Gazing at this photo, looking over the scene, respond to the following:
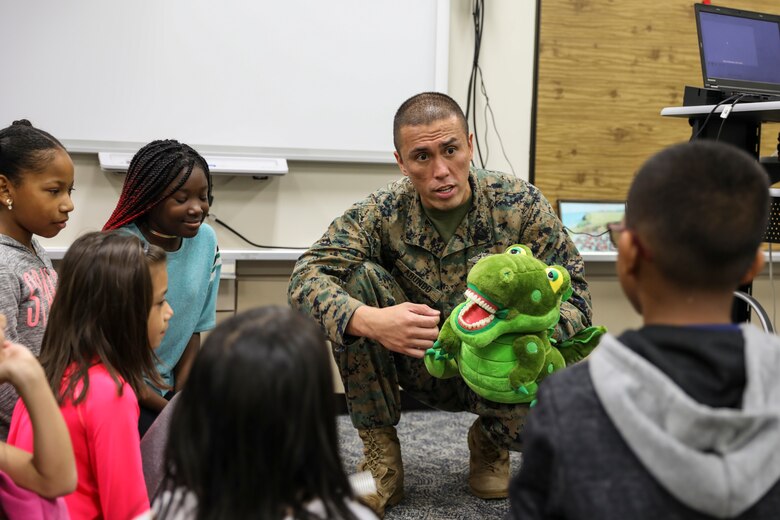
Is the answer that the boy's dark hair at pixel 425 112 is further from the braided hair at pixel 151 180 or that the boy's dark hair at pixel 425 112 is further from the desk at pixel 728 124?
the desk at pixel 728 124

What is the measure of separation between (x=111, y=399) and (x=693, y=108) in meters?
1.78

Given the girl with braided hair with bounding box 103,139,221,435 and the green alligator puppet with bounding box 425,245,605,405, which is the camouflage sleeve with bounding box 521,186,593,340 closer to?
the green alligator puppet with bounding box 425,245,605,405

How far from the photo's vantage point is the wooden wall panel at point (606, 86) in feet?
10.0

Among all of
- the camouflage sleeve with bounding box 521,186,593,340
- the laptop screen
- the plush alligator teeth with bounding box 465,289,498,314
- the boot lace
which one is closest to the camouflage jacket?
the camouflage sleeve with bounding box 521,186,593,340

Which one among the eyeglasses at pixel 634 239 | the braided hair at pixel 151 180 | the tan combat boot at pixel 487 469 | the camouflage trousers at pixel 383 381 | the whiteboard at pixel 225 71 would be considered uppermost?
the whiteboard at pixel 225 71

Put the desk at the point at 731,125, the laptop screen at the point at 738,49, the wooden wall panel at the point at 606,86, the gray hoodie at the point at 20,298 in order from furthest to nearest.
→ the wooden wall panel at the point at 606,86 < the laptop screen at the point at 738,49 < the desk at the point at 731,125 < the gray hoodie at the point at 20,298

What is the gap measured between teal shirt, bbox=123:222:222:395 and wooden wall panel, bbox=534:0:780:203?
1554 millimetres

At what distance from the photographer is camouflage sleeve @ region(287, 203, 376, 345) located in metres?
1.78

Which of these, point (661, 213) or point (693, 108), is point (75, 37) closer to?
point (693, 108)

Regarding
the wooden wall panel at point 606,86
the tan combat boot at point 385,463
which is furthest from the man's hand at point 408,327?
the wooden wall panel at point 606,86

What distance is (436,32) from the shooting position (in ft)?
9.50

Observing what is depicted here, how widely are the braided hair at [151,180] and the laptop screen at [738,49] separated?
1.58 metres

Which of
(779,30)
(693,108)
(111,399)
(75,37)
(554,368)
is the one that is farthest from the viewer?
(75,37)

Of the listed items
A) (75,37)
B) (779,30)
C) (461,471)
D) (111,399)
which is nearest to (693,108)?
(779,30)
